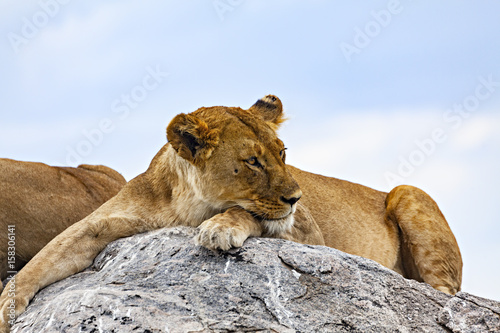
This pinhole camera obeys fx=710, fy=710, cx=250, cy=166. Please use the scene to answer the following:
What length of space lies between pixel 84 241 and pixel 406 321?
2750 millimetres

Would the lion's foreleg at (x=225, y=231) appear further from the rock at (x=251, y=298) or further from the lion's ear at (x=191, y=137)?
the lion's ear at (x=191, y=137)

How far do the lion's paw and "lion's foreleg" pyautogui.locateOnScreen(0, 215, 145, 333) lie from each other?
1136mm

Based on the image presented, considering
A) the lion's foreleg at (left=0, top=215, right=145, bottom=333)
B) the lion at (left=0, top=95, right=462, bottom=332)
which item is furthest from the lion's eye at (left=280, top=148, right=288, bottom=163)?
the lion's foreleg at (left=0, top=215, right=145, bottom=333)

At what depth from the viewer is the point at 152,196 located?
20.4ft

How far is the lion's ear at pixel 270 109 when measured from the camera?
21.8 ft

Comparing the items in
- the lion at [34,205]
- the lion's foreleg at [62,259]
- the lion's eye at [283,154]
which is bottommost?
the lion's foreleg at [62,259]

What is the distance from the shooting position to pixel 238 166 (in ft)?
18.1

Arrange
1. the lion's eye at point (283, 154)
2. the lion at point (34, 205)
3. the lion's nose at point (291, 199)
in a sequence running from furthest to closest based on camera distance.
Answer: the lion at point (34, 205), the lion's eye at point (283, 154), the lion's nose at point (291, 199)

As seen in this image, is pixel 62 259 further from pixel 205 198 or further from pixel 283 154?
pixel 283 154

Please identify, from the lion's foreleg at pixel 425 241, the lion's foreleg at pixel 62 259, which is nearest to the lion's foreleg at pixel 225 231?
the lion's foreleg at pixel 62 259

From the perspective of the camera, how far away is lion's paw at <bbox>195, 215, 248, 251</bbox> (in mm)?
5039

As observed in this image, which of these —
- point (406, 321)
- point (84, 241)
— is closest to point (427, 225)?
point (406, 321)

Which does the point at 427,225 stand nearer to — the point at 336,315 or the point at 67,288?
the point at 336,315

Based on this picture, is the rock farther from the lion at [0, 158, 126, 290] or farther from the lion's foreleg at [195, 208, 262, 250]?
the lion at [0, 158, 126, 290]
